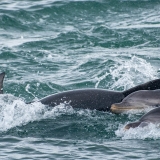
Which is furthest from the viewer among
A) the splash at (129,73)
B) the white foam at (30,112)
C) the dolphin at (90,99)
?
the splash at (129,73)

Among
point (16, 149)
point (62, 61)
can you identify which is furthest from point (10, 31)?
point (16, 149)

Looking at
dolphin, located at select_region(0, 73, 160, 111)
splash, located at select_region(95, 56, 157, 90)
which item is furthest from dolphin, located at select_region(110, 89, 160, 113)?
splash, located at select_region(95, 56, 157, 90)

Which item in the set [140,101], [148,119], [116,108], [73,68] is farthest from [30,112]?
[73,68]

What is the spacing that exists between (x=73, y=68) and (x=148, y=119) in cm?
906

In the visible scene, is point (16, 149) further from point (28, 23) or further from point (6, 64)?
point (28, 23)

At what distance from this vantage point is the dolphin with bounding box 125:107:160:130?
43.9 ft

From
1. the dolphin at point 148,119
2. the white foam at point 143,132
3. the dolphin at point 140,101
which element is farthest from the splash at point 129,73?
the white foam at point 143,132

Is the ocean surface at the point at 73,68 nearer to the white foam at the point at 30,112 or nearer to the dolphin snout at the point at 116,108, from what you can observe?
the white foam at the point at 30,112

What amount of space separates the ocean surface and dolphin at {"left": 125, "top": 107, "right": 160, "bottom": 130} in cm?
13

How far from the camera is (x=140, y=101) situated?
587 inches

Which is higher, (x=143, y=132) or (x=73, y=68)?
(x=73, y=68)

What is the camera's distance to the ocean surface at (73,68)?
1316 cm

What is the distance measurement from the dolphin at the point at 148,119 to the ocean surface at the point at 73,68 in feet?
0.42

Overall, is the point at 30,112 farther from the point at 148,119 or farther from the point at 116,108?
the point at 148,119
